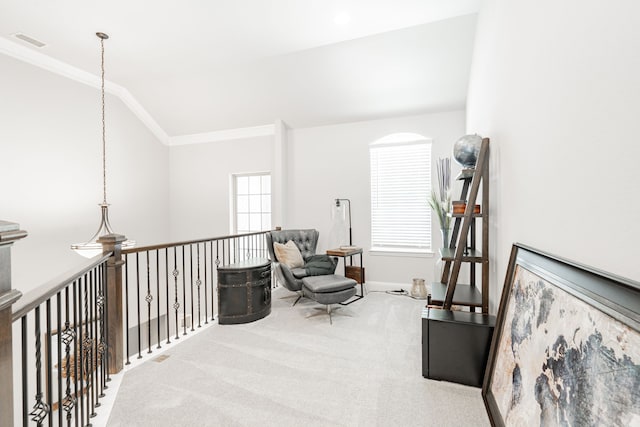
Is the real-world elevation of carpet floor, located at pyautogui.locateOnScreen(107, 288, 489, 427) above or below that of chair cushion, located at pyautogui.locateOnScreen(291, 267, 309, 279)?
below

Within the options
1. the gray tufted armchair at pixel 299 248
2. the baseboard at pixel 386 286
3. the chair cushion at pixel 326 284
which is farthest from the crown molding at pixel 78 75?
the baseboard at pixel 386 286

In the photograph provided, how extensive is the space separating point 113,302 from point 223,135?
168 inches

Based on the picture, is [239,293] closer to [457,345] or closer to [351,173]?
[457,345]

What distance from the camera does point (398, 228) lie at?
473cm

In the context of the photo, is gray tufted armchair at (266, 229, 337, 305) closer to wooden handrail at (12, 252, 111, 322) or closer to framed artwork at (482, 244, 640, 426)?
wooden handrail at (12, 252, 111, 322)

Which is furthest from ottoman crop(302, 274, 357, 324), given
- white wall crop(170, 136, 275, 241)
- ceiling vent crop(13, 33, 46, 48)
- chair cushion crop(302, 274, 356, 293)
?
ceiling vent crop(13, 33, 46, 48)

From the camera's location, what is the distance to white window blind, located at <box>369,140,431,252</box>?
456 centimetres

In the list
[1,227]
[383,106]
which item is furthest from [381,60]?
[1,227]

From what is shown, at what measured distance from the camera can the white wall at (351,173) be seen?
4477mm

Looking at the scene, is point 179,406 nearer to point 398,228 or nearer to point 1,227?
point 1,227

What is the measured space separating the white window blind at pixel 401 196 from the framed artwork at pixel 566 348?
2.99 meters

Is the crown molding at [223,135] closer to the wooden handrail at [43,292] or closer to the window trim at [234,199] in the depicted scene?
the window trim at [234,199]

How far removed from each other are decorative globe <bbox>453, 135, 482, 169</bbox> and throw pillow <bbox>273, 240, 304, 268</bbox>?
2506 mm

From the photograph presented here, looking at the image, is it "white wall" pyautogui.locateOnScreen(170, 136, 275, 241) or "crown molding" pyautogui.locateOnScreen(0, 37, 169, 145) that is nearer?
"crown molding" pyautogui.locateOnScreen(0, 37, 169, 145)
